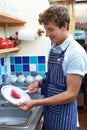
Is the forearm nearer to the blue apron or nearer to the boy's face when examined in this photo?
the blue apron

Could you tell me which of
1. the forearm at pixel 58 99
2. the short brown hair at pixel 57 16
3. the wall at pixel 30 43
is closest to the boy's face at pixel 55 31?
the short brown hair at pixel 57 16

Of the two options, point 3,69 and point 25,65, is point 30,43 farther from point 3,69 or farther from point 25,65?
point 3,69

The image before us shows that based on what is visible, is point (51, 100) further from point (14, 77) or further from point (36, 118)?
point (14, 77)

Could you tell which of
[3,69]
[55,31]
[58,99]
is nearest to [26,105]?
[58,99]

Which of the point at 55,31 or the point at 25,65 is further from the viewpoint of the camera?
the point at 25,65

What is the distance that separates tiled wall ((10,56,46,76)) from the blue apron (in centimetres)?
87

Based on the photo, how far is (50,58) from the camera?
4.70 feet

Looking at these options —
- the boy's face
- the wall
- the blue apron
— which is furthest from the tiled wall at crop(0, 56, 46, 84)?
the boy's face

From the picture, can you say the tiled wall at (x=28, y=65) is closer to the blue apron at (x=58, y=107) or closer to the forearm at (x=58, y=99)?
the blue apron at (x=58, y=107)

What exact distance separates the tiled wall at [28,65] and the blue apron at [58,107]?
0.87 m

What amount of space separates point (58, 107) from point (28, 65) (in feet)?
3.30

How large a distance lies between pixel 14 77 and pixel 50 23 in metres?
1.07

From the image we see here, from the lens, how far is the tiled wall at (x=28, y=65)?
7.56ft

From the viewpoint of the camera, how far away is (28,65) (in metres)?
2.32
